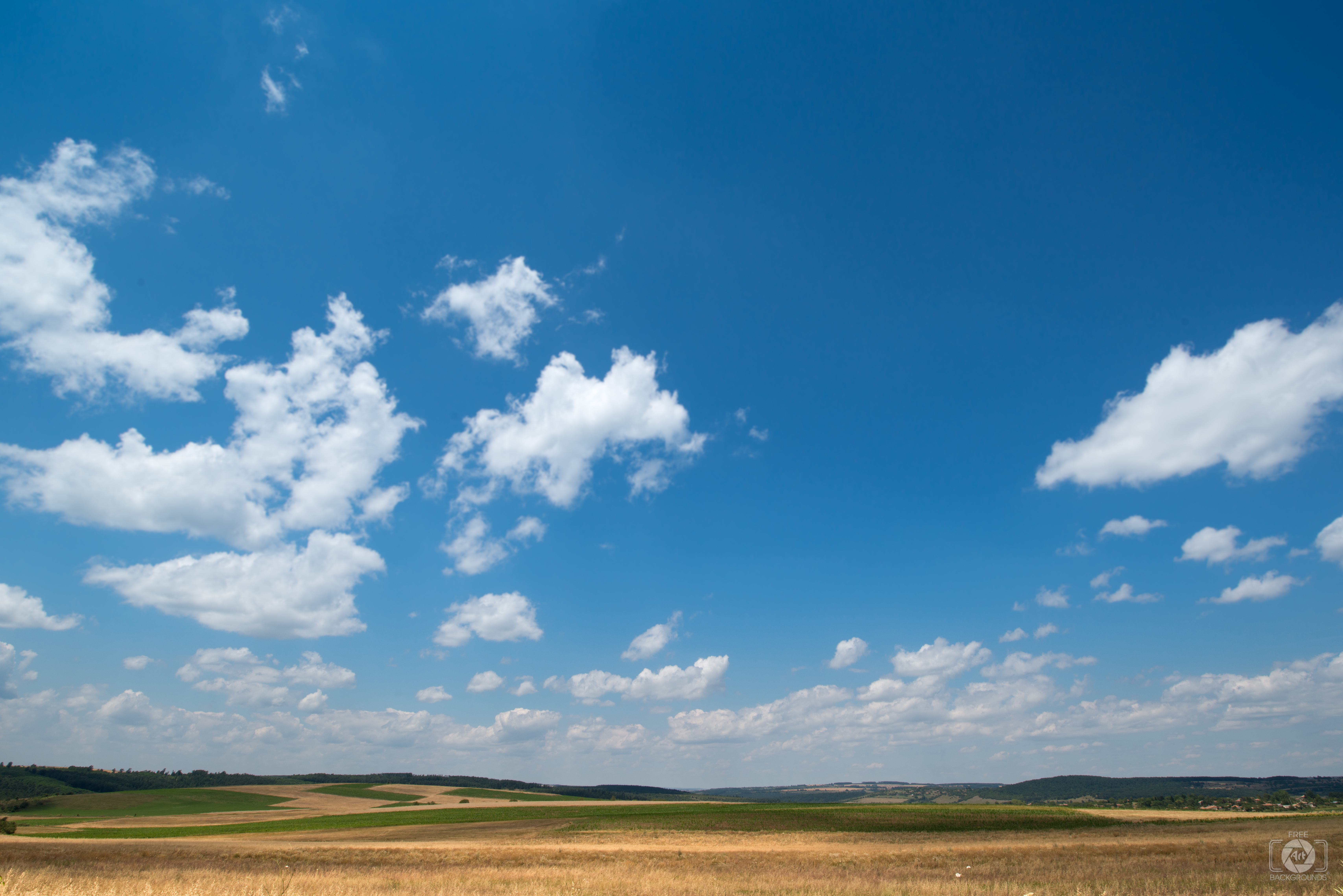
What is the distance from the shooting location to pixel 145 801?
12038 cm

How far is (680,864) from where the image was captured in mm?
34656

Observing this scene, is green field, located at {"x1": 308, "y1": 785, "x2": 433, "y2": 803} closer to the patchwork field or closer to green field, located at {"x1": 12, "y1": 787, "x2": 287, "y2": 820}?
green field, located at {"x1": 12, "y1": 787, "x2": 287, "y2": 820}

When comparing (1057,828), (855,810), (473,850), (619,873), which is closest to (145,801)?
(473,850)

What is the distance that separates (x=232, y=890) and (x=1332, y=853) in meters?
51.3

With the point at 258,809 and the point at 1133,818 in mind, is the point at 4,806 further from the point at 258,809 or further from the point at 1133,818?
the point at 1133,818

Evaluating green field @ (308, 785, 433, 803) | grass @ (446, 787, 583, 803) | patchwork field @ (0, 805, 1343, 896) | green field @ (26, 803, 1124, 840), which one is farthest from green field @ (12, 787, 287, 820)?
patchwork field @ (0, 805, 1343, 896)

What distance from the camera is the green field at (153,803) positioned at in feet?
340

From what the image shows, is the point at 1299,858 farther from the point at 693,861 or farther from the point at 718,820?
the point at 718,820

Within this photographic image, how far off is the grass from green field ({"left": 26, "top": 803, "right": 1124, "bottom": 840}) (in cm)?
5099

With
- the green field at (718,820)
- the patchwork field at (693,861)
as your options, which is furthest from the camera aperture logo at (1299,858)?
the green field at (718,820)

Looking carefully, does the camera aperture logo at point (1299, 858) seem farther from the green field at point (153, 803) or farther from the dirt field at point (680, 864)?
the green field at point (153, 803)

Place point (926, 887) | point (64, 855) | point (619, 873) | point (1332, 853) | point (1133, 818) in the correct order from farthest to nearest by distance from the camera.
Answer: point (1133, 818)
point (64, 855)
point (1332, 853)
point (619, 873)
point (926, 887)

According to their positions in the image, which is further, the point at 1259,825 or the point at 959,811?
the point at 959,811

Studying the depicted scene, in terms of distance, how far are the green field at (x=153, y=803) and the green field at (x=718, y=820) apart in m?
40.2
